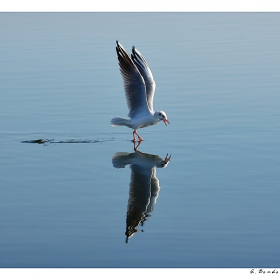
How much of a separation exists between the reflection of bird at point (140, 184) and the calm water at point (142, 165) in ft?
0.07

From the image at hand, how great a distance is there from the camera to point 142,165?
10000 mm

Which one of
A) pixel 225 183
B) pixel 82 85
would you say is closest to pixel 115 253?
pixel 225 183

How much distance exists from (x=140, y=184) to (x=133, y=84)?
2.89 meters

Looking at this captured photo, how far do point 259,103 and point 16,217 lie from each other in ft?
22.5

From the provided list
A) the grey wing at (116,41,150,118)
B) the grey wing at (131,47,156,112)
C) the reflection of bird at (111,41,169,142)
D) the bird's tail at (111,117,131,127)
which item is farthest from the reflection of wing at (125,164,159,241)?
the grey wing at (131,47,156,112)

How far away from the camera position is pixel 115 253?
6.84 m

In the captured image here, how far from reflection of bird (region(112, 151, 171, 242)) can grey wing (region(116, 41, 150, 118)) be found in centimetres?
134

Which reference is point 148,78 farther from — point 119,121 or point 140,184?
point 140,184

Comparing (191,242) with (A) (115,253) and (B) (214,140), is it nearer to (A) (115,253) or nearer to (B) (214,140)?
(A) (115,253)

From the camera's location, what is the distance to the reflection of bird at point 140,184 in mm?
7840

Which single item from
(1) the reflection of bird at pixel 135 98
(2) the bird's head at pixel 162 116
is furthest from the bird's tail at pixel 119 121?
(2) the bird's head at pixel 162 116

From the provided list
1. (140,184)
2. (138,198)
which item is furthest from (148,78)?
(138,198)

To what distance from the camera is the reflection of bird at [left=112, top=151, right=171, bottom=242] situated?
7.84 meters

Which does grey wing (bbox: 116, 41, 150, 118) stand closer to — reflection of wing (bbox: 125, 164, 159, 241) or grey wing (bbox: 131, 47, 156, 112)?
grey wing (bbox: 131, 47, 156, 112)
